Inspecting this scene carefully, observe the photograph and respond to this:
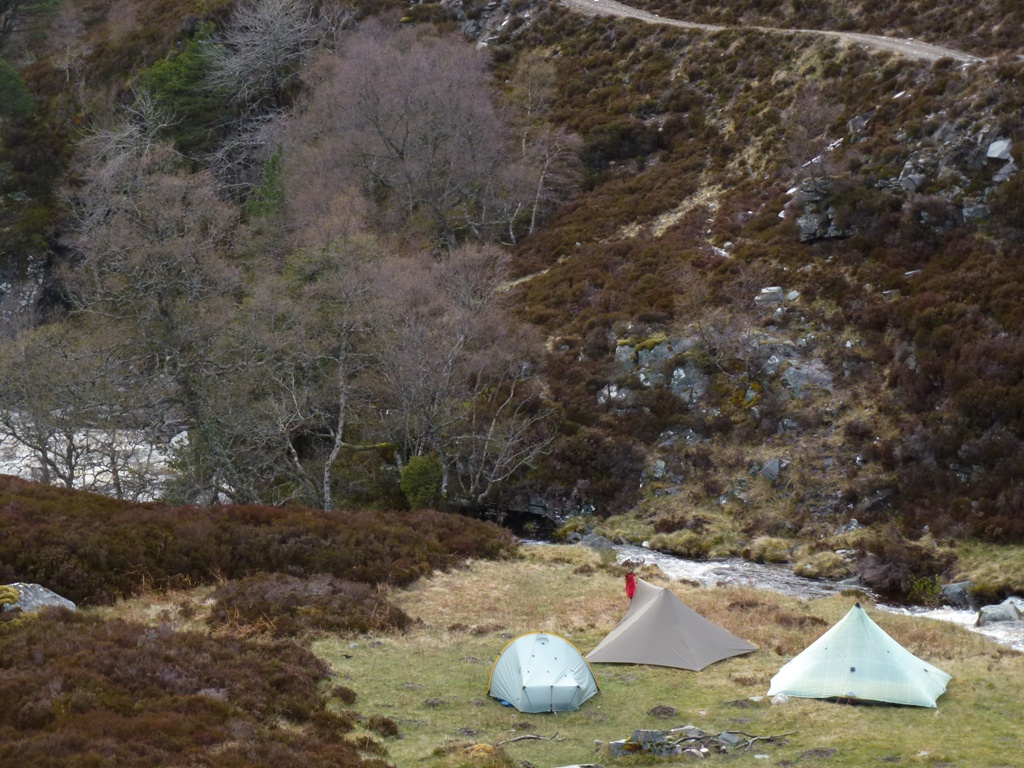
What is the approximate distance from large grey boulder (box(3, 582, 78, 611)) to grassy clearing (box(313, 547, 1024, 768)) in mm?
4880

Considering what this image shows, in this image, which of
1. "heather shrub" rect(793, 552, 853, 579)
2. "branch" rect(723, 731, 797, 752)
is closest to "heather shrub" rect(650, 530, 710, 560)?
"heather shrub" rect(793, 552, 853, 579)

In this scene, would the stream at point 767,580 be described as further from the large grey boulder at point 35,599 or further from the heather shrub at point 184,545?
the large grey boulder at point 35,599

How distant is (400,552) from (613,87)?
38.7 metres

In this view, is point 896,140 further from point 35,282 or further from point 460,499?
point 35,282

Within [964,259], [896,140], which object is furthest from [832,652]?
[896,140]

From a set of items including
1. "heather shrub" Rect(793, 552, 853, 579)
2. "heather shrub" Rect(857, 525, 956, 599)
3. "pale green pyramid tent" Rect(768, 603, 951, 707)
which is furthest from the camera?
"heather shrub" Rect(793, 552, 853, 579)

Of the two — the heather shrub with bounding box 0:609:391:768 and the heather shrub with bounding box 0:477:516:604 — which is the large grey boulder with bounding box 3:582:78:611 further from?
the heather shrub with bounding box 0:477:516:604

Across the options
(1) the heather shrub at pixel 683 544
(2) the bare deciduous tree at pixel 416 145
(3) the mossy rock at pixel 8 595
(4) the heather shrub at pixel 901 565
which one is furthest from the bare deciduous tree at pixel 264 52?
(3) the mossy rock at pixel 8 595

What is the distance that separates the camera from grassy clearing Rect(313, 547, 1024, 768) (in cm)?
1312

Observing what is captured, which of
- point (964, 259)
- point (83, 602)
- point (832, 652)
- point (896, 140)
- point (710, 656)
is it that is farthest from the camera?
point (896, 140)

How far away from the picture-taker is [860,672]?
50.8ft

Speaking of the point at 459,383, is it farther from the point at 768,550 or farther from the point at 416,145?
the point at 416,145

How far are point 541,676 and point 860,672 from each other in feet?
16.4

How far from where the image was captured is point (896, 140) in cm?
3866
